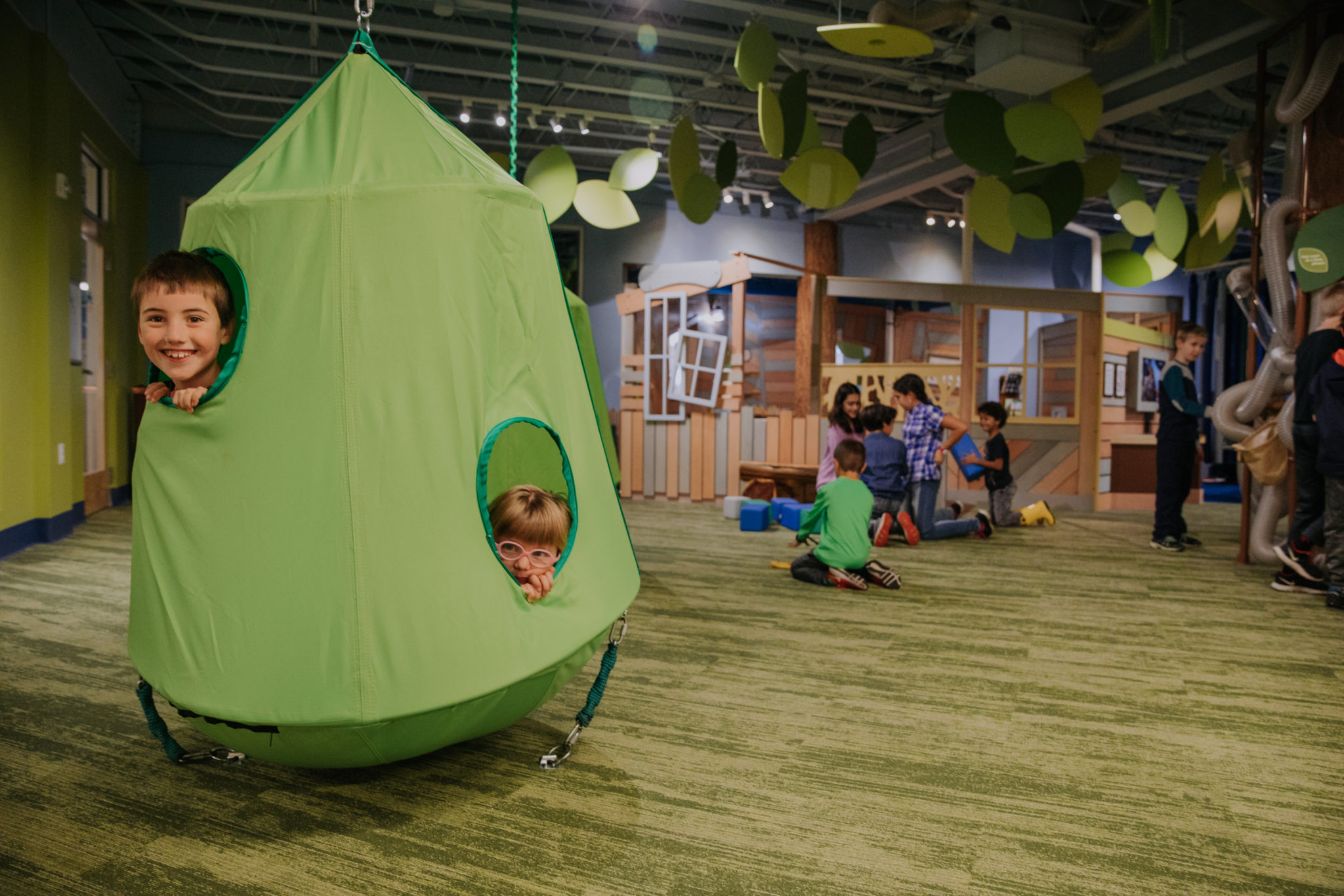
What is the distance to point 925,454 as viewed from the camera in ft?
20.7

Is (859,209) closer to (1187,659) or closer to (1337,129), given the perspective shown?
(1337,129)

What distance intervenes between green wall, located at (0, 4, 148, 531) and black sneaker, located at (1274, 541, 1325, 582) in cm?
742

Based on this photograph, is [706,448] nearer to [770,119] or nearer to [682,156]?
[682,156]

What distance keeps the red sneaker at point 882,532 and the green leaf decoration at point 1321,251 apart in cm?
277

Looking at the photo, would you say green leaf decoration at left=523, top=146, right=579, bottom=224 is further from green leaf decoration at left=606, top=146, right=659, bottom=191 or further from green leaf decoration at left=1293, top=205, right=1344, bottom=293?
green leaf decoration at left=1293, top=205, right=1344, bottom=293

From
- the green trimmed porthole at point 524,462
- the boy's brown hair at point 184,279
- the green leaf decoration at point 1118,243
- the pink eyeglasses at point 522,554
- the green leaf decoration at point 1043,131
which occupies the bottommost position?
the pink eyeglasses at point 522,554

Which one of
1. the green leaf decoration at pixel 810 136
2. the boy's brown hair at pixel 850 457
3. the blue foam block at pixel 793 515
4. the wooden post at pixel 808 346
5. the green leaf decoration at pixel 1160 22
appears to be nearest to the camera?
the green leaf decoration at pixel 1160 22

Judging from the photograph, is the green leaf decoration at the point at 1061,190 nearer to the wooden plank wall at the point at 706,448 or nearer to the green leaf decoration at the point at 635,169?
the green leaf decoration at the point at 635,169

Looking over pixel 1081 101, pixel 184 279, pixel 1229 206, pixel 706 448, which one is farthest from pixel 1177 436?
pixel 184 279

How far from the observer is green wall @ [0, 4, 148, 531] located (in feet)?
17.0

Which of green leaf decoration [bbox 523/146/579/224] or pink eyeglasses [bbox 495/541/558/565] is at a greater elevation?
green leaf decoration [bbox 523/146/579/224]

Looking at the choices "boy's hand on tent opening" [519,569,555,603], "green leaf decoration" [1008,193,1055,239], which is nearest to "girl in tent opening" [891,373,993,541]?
"green leaf decoration" [1008,193,1055,239]

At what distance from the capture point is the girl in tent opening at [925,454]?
629 cm

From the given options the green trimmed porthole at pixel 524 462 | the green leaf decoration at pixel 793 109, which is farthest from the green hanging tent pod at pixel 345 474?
the green leaf decoration at pixel 793 109
